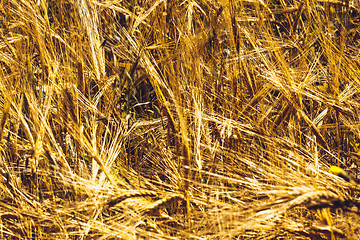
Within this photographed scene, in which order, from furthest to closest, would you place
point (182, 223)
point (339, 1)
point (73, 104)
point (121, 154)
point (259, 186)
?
1. point (339, 1)
2. point (121, 154)
3. point (73, 104)
4. point (182, 223)
5. point (259, 186)

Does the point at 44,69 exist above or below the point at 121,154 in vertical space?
above

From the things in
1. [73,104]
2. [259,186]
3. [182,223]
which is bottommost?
[182,223]

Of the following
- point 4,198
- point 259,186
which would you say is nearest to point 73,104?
point 4,198

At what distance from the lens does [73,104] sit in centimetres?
115

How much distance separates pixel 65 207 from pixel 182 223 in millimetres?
289

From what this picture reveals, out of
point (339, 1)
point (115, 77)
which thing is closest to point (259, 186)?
point (115, 77)

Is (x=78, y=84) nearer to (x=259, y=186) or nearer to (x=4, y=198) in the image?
(x=4, y=198)

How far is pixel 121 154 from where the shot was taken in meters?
1.29

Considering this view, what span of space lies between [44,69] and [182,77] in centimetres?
39

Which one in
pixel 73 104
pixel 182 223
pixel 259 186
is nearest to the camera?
pixel 259 186

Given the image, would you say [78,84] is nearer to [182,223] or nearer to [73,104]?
[73,104]

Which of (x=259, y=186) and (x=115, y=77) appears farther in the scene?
(x=115, y=77)

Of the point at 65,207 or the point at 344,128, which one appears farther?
the point at 344,128

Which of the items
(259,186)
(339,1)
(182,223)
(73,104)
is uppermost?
(339,1)
